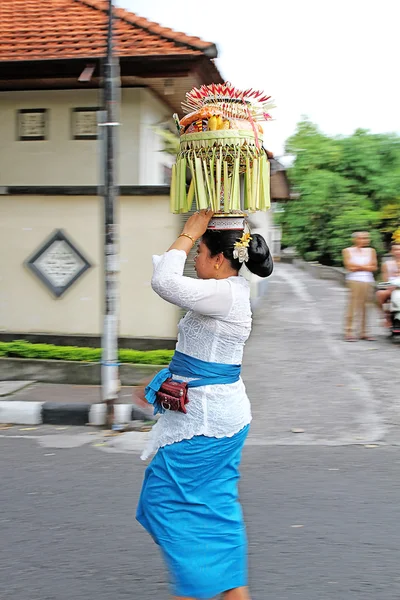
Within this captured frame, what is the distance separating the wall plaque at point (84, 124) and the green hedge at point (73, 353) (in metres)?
3.53

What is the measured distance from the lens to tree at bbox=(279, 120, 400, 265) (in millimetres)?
26219

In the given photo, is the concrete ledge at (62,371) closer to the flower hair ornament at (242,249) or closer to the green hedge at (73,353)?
the green hedge at (73,353)

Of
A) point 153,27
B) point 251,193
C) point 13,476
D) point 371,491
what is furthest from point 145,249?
point 251,193

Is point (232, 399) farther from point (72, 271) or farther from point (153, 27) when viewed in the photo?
point (153, 27)

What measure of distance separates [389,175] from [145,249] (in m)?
19.2

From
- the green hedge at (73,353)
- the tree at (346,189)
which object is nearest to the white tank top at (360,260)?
the green hedge at (73,353)

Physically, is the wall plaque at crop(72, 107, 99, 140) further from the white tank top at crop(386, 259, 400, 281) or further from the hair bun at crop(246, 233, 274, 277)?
the hair bun at crop(246, 233, 274, 277)

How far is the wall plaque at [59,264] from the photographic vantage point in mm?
9375

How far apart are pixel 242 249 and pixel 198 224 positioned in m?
0.20

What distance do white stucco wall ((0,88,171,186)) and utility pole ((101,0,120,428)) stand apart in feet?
12.7

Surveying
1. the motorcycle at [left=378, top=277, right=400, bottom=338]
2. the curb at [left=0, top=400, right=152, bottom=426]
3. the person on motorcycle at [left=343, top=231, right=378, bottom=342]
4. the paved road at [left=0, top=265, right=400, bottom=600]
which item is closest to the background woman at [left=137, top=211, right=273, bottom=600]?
the paved road at [left=0, top=265, right=400, bottom=600]

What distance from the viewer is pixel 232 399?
3023 millimetres

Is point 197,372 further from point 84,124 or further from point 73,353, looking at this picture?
point 84,124

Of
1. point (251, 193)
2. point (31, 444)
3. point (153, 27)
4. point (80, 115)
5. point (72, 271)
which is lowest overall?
point (31, 444)
